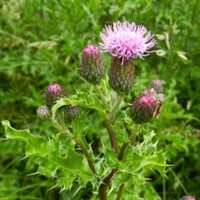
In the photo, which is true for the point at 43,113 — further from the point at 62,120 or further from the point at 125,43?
the point at 125,43

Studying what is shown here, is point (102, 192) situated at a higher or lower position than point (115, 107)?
lower

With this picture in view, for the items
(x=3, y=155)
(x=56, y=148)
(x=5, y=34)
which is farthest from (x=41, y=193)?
(x=56, y=148)

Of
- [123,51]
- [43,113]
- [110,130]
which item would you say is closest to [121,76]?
[123,51]

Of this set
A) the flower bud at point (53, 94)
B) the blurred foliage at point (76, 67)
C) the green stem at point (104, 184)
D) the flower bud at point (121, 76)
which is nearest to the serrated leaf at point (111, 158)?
the green stem at point (104, 184)

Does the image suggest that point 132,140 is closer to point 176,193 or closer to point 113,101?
point 113,101

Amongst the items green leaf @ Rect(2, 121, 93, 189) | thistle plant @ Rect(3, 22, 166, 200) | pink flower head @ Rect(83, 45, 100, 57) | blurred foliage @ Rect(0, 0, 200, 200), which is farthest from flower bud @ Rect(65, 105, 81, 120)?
blurred foliage @ Rect(0, 0, 200, 200)

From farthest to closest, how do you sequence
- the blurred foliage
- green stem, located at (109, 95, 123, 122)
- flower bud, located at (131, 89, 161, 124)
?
the blurred foliage
green stem, located at (109, 95, 123, 122)
flower bud, located at (131, 89, 161, 124)

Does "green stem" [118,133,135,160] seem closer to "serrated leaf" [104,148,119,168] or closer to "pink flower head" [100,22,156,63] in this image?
"serrated leaf" [104,148,119,168]

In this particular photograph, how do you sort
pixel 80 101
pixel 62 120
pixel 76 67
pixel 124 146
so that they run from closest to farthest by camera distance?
pixel 80 101
pixel 124 146
pixel 62 120
pixel 76 67
